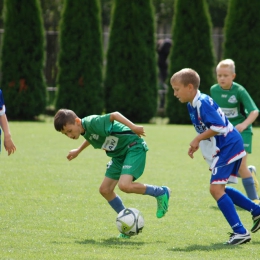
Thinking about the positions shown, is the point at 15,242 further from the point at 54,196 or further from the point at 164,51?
the point at 164,51

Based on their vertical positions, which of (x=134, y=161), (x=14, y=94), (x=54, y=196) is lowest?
(x=14, y=94)

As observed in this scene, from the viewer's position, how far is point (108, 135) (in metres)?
6.20

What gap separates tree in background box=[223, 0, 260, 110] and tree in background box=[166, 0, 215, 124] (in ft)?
2.25

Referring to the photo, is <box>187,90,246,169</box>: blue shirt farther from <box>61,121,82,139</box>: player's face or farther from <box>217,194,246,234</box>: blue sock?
<box>61,121,82,139</box>: player's face

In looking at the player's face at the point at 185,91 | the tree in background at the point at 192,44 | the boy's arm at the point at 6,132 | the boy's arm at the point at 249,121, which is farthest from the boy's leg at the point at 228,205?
the tree in background at the point at 192,44

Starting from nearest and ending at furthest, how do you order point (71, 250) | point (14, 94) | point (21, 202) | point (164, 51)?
1. point (71, 250)
2. point (21, 202)
3. point (14, 94)
4. point (164, 51)

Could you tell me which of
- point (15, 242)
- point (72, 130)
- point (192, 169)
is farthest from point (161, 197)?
point (192, 169)

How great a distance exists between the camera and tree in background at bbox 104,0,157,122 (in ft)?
58.1

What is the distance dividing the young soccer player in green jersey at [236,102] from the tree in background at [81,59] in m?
9.63

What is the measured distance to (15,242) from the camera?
5656mm

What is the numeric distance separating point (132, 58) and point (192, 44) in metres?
1.65

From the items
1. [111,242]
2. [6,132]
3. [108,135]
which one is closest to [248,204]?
[111,242]

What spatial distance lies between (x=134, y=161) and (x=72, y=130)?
2.18 feet

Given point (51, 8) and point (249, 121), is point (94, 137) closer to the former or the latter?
point (249, 121)
